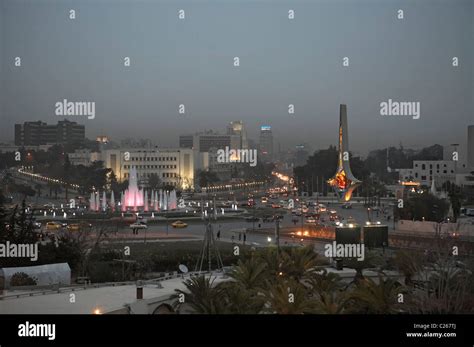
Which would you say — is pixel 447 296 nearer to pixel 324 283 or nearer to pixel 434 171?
pixel 324 283

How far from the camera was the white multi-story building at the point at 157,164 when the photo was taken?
47031 millimetres

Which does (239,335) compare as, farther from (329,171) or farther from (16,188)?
(329,171)

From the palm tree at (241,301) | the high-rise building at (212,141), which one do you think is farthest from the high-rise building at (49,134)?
the palm tree at (241,301)

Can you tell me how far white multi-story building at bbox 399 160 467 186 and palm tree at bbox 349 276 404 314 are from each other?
29846 millimetres

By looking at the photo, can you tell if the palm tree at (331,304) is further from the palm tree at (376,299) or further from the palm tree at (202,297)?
the palm tree at (202,297)

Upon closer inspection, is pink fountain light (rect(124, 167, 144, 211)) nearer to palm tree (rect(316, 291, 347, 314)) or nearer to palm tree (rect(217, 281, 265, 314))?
palm tree (rect(217, 281, 265, 314))

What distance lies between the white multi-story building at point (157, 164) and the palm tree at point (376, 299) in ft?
126

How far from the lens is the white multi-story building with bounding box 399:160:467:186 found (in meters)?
36.9

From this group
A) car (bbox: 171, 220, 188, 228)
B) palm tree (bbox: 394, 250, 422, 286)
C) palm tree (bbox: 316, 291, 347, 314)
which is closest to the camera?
palm tree (bbox: 316, 291, 347, 314)

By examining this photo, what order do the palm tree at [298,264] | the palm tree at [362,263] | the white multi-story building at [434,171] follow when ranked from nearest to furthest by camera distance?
the palm tree at [298,264], the palm tree at [362,263], the white multi-story building at [434,171]

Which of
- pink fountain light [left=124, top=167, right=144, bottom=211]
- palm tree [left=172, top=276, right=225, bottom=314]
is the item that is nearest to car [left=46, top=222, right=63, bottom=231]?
pink fountain light [left=124, top=167, right=144, bottom=211]

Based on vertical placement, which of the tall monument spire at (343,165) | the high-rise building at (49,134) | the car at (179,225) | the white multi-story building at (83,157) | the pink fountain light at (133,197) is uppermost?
the high-rise building at (49,134)

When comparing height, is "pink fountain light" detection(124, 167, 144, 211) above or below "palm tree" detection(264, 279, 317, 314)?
above

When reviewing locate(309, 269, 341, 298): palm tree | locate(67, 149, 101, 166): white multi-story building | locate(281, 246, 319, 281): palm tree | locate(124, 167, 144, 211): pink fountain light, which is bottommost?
locate(309, 269, 341, 298): palm tree
